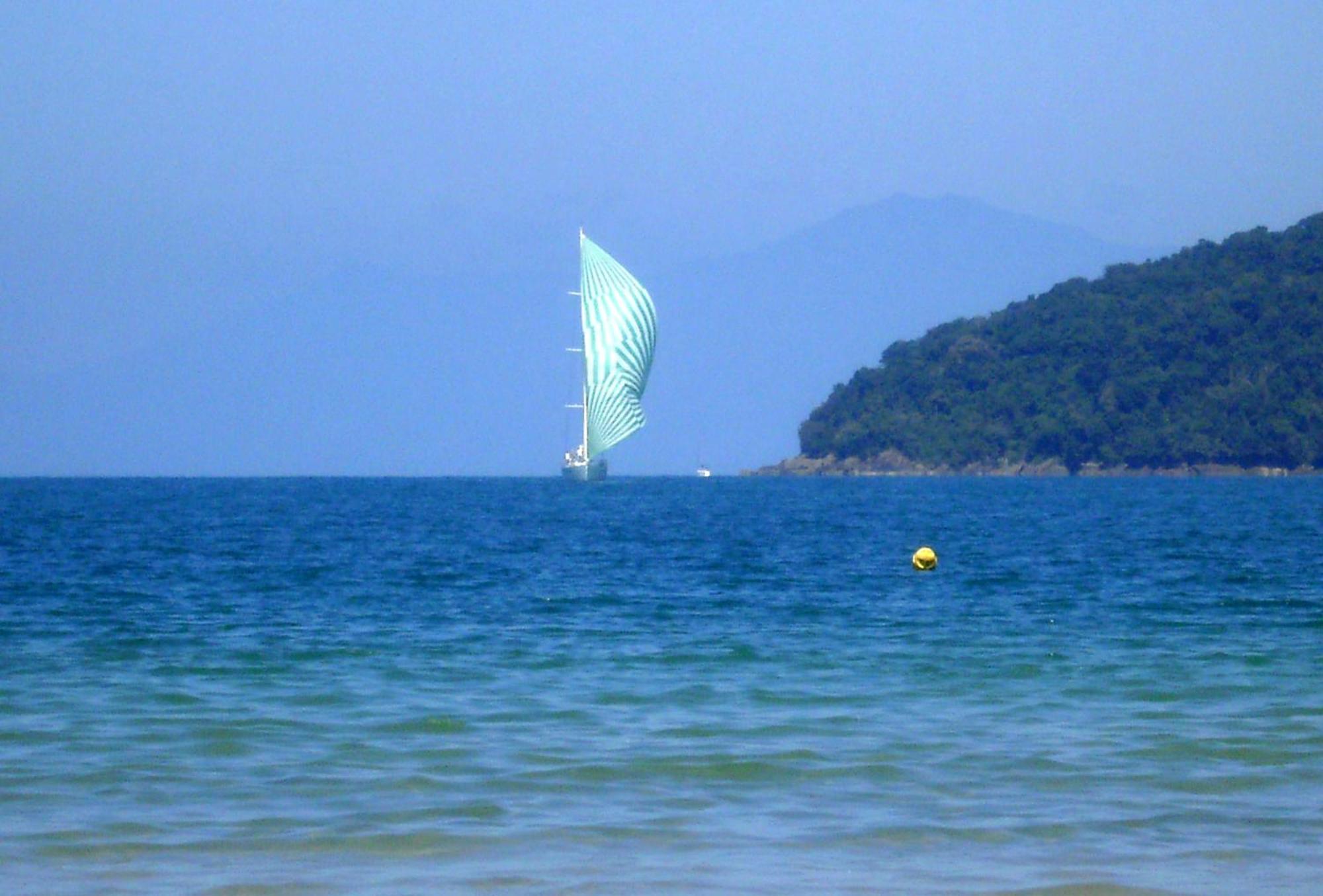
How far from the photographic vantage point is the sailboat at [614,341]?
90250mm

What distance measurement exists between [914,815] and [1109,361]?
160559mm

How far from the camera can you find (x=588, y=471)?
102500 mm

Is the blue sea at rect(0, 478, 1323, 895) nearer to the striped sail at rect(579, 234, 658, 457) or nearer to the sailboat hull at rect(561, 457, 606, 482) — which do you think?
the striped sail at rect(579, 234, 658, 457)

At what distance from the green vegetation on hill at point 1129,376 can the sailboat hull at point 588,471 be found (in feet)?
219

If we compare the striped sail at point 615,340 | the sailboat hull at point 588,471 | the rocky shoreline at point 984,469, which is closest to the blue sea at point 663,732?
the striped sail at point 615,340

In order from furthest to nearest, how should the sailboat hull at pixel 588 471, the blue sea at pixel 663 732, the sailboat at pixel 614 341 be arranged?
1. the sailboat hull at pixel 588 471
2. the sailboat at pixel 614 341
3. the blue sea at pixel 663 732

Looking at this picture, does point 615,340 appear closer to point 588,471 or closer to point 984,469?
point 588,471

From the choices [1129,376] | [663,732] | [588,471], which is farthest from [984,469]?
[663,732]

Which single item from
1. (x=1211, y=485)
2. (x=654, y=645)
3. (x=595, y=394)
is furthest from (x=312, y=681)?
(x=1211, y=485)

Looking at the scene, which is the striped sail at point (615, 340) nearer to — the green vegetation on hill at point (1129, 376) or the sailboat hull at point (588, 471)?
the sailboat hull at point (588, 471)

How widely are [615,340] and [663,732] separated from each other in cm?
7785

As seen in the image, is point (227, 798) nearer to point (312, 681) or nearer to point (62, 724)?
point (62, 724)

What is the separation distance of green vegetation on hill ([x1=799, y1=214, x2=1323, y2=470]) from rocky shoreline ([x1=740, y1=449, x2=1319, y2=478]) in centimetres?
54

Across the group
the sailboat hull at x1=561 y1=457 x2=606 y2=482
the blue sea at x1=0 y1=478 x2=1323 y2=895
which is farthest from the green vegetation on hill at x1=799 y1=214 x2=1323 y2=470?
the blue sea at x1=0 y1=478 x2=1323 y2=895
